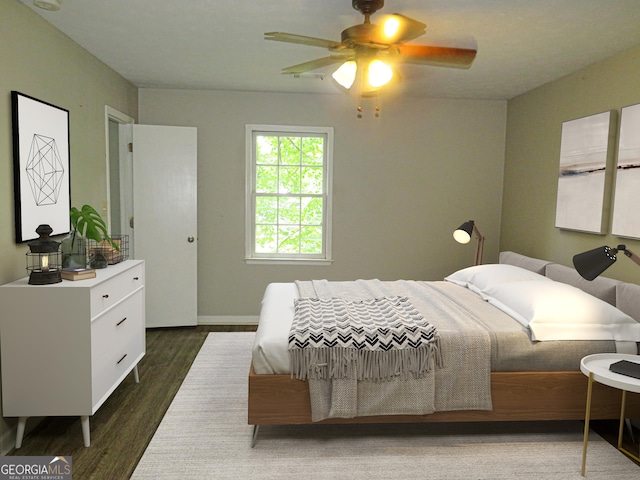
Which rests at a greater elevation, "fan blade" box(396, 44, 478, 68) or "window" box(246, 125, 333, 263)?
"fan blade" box(396, 44, 478, 68)

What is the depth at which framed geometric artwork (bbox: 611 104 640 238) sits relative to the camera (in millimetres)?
3125

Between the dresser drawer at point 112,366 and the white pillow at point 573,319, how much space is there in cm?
245

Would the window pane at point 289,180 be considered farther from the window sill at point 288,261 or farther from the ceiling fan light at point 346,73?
the ceiling fan light at point 346,73

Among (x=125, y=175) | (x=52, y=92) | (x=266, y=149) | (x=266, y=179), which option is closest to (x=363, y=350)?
(x=52, y=92)

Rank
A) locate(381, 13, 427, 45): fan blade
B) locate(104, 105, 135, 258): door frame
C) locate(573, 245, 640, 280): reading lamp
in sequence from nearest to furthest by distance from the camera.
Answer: locate(381, 13, 427, 45): fan blade → locate(573, 245, 640, 280): reading lamp → locate(104, 105, 135, 258): door frame

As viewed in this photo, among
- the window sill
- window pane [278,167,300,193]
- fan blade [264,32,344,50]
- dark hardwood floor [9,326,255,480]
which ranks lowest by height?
dark hardwood floor [9,326,255,480]

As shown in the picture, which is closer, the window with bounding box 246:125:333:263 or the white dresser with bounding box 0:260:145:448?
the white dresser with bounding box 0:260:145:448

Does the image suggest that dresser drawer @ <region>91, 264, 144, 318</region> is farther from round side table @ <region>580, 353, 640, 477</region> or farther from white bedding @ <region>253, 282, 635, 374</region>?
round side table @ <region>580, 353, 640, 477</region>

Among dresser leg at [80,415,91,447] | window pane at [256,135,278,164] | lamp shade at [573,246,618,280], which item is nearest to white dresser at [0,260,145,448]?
dresser leg at [80,415,91,447]

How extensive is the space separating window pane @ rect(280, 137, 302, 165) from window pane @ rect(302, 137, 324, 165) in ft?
0.21

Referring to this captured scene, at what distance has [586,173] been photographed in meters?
3.63

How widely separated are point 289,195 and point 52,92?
2.57 meters

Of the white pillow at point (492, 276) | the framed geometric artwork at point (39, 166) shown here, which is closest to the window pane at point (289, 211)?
the white pillow at point (492, 276)

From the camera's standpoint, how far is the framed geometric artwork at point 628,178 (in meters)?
3.12
